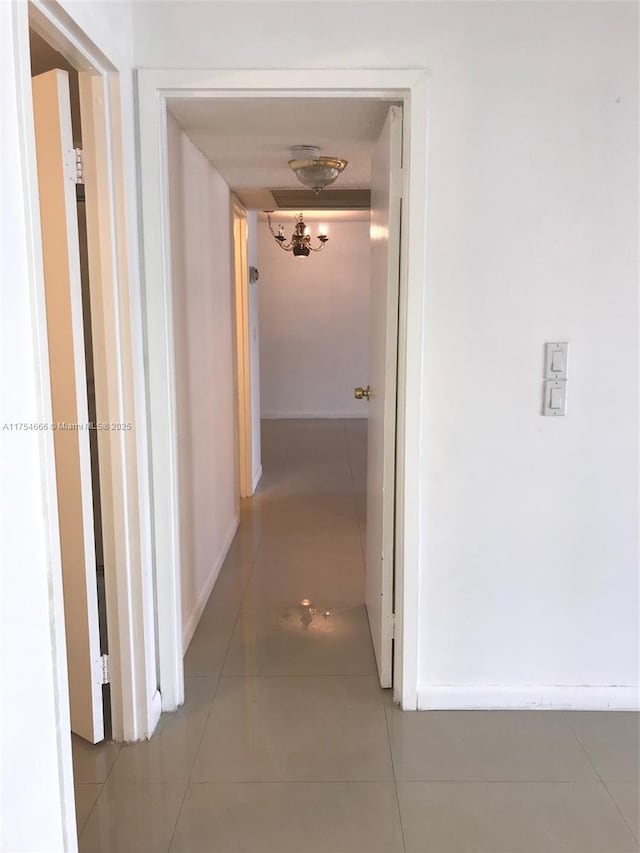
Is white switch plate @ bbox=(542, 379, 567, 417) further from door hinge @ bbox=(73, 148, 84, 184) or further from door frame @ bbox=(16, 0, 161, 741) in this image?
door hinge @ bbox=(73, 148, 84, 184)

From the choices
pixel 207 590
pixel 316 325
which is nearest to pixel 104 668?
pixel 207 590

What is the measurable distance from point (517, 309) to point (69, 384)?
143 cm

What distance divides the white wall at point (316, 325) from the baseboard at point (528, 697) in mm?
6312

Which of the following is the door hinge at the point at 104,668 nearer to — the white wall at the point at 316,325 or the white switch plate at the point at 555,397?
the white switch plate at the point at 555,397

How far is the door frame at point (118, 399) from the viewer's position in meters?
1.91

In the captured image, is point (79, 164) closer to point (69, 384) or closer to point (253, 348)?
point (69, 384)

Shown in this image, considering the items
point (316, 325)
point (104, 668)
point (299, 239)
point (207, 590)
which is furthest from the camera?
point (316, 325)

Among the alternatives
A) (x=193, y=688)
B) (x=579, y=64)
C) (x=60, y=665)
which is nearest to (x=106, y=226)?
(x=60, y=665)

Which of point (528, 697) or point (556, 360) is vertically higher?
point (556, 360)

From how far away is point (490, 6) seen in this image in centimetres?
204

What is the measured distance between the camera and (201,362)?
316 cm

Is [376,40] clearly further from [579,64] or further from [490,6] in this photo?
[579,64]

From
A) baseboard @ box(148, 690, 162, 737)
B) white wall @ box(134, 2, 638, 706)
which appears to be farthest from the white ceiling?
baseboard @ box(148, 690, 162, 737)

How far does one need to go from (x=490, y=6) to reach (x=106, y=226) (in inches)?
52.9
